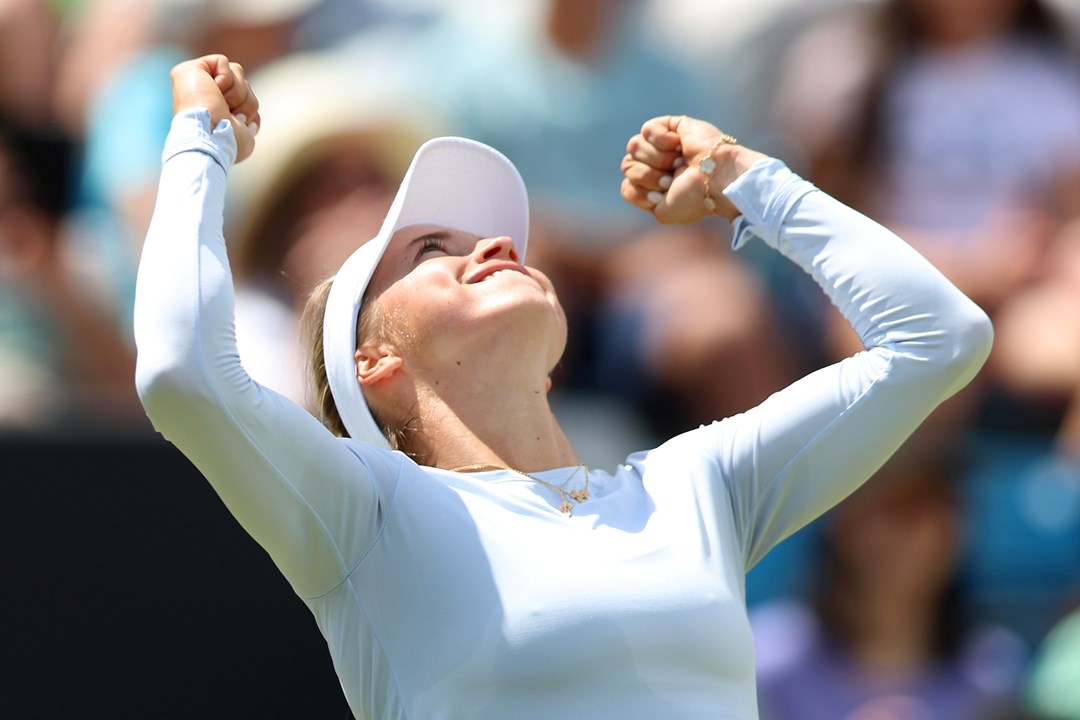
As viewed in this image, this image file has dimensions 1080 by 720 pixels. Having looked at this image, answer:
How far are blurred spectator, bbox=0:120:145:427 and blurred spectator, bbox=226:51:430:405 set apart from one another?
353 millimetres

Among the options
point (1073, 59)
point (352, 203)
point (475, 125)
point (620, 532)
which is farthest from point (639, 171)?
point (1073, 59)

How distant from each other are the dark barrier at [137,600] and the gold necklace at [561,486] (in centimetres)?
144

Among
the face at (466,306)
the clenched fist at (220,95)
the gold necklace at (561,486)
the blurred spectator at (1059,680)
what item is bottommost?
the blurred spectator at (1059,680)

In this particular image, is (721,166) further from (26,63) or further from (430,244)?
(26,63)

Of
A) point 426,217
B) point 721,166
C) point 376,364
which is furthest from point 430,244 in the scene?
point 721,166

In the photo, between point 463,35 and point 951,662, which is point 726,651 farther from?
point 463,35

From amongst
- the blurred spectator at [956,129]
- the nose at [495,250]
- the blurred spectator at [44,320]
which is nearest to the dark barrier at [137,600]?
the blurred spectator at [44,320]

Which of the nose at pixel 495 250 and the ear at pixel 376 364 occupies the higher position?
the nose at pixel 495 250

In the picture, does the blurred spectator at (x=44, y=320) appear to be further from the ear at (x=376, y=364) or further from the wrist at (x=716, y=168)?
the wrist at (x=716, y=168)

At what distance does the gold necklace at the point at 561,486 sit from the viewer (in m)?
1.99

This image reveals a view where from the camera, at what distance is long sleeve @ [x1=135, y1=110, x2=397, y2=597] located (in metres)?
1.74

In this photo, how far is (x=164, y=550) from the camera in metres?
3.40

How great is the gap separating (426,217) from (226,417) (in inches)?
26.5

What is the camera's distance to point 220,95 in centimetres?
202
